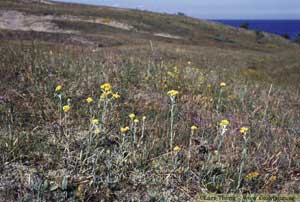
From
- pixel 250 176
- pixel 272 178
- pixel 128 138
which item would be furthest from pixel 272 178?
pixel 128 138

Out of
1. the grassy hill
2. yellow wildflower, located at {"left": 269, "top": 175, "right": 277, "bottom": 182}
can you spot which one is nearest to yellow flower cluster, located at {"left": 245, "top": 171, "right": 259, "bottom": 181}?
the grassy hill

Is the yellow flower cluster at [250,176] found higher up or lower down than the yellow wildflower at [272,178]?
higher up

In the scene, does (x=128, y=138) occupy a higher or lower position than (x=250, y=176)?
higher

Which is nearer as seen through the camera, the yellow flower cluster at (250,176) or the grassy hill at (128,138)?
the grassy hill at (128,138)

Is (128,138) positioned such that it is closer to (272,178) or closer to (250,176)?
(250,176)

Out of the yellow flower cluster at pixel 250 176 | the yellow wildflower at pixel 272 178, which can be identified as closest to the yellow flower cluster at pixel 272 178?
the yellow wildflower at pixel 272 178

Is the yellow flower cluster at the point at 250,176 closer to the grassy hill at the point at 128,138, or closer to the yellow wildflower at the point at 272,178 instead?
the grassy hill at the point at 128,138

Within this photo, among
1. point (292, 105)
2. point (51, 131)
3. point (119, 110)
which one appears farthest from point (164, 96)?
point (292, 105)

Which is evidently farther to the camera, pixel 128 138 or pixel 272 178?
pixel 128 138

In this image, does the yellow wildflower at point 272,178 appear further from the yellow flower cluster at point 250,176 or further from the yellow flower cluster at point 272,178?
the yellow flower cluster at point 250,176

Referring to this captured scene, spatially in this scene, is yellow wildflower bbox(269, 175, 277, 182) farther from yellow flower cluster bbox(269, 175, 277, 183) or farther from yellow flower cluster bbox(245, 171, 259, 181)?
yellow flower cluster bbox(245, 171, 259, 181)

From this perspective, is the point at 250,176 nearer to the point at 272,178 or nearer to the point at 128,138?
the point at 272,178

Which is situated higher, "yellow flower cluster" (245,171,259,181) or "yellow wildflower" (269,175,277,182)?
"yellow flower cluster" (245,171,259,181)

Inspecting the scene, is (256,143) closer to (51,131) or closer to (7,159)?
(51,131)
